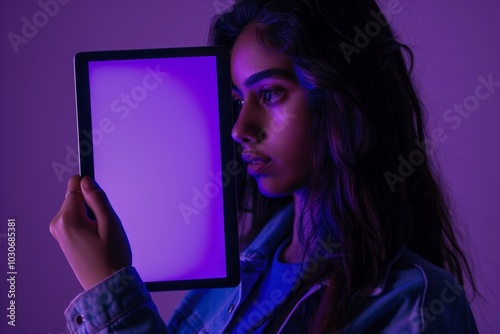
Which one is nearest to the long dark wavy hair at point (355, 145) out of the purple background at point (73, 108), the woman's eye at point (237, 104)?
the woman's eye at point (237, 104)

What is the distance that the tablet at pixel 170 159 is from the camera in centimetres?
70

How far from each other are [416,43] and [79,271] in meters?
1.09

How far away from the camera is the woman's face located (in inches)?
30.1

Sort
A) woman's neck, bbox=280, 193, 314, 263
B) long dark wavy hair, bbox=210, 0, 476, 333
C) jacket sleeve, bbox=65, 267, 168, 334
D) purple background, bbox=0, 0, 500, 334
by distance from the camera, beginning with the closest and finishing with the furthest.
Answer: jacket sleeve, bbox=65, 267, 168, 334
long dark wavy hair, bbox=210, 0, 476, 333
woman's neck, bbox=280, 193, 314, 263
purple background, bbox=0, 0, 500, 334

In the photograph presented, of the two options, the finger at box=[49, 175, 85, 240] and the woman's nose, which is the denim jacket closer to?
the finger at box=[49, 175, 85, 240]

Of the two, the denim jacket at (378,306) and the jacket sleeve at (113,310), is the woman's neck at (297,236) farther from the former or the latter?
the jacket sleeve at (113,310)

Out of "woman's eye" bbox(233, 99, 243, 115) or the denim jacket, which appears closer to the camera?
the denim jacket

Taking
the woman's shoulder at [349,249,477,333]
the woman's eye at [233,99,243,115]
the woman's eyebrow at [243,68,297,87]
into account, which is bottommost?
the woman's shoulder at [349,249,477,333]

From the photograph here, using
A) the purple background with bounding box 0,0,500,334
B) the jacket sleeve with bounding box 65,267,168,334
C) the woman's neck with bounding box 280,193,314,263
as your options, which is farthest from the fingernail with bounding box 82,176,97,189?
the purple background with bounding box 0,0,500,334

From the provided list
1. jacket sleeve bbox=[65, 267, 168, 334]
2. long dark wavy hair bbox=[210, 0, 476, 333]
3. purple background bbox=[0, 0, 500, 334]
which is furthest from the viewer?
purple background bbox=[0, 0, 500, 334]

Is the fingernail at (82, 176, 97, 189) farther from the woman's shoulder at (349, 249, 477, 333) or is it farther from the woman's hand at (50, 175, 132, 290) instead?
the woman's shoulder at (349, 249, 477, 333)

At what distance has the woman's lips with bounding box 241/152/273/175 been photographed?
2.58 ft

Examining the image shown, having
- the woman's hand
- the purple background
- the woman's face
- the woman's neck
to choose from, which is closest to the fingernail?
the woman's hand

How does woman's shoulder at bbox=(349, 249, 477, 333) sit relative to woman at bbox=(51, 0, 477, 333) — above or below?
below
